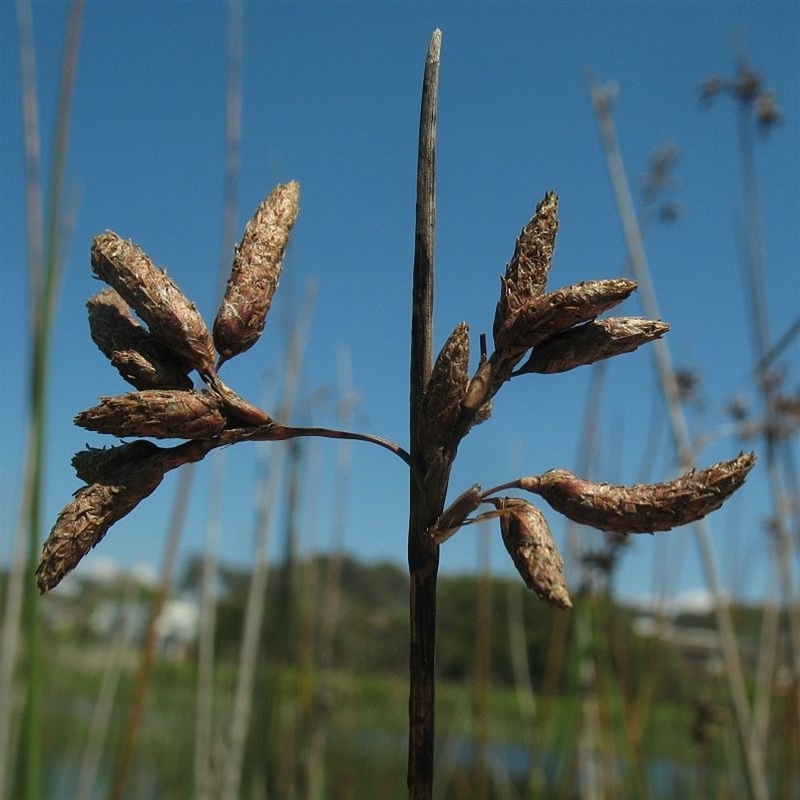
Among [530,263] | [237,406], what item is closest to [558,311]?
[530,263]

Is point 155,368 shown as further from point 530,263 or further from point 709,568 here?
point 709,568

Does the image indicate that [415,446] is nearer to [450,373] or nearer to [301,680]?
[450,373]

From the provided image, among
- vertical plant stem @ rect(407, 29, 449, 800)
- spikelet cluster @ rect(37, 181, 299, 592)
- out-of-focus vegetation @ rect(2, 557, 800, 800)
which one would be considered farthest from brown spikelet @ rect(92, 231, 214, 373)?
out-of-focus vegetation @ rect(2, 557, 800, 800)

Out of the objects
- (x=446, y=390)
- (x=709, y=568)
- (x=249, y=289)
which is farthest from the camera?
(x=709, y=568)

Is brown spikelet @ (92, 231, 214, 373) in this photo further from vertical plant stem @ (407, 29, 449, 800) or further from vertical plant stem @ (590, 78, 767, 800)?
vertical plant stem @ (590, 78, 767, 800)

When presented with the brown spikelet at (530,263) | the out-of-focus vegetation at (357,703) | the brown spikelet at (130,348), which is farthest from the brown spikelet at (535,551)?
the out-of-focus vegetation at (357,703)

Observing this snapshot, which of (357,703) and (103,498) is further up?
(103,498)
